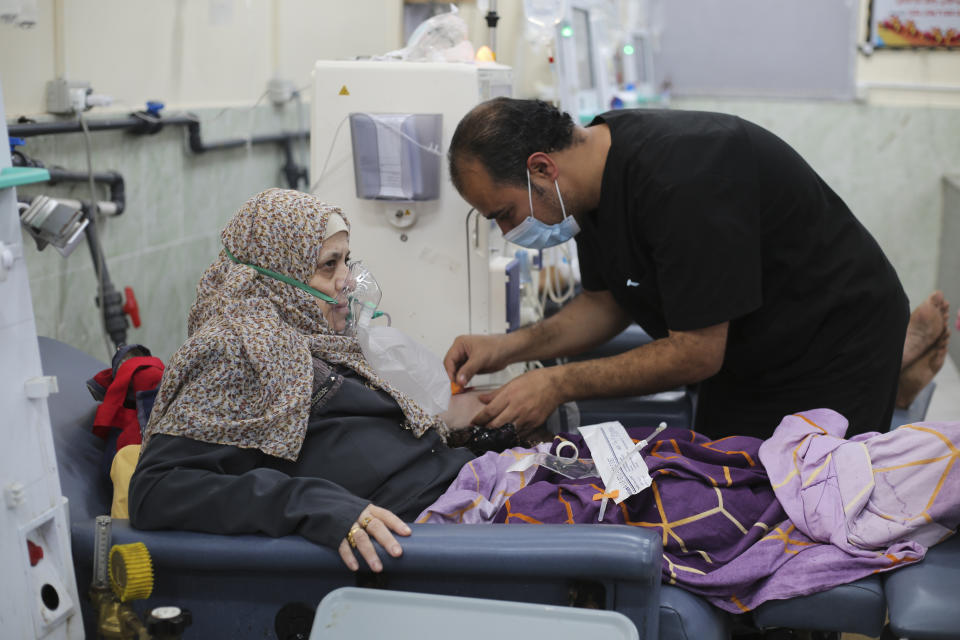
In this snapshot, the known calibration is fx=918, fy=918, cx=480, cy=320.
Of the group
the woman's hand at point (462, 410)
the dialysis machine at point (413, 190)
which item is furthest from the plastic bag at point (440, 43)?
the woman's hand at point (462, 410)

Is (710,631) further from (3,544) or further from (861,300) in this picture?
(3,544)

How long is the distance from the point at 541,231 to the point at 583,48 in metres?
2.24

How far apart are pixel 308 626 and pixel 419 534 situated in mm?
253

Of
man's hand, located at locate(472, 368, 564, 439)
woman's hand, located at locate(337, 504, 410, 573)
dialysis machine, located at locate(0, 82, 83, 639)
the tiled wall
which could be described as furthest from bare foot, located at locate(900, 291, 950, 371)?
the tiled wall

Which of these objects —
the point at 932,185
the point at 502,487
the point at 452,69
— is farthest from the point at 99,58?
the point at 932,185

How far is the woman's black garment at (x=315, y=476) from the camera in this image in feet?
4.73

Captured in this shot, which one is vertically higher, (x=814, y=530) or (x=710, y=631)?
(x=814, y=530)

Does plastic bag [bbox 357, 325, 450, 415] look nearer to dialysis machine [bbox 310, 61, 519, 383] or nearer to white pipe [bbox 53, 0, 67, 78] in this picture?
dialysis machine [bbox 310, 61, 519, 383]

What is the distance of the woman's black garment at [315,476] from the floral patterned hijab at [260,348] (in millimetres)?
36

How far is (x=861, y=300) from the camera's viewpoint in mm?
2023

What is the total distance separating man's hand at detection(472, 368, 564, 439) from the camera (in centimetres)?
196

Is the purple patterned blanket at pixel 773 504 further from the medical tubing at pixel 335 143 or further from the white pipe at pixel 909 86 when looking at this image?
the white pipe at pixel 909 86

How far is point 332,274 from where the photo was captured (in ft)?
6.05

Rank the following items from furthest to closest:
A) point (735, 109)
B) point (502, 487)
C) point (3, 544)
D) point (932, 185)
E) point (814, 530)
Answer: point (735, 109)
point (932, 185)
point (502, 487)
point (814, 530)
point (3, 544)
